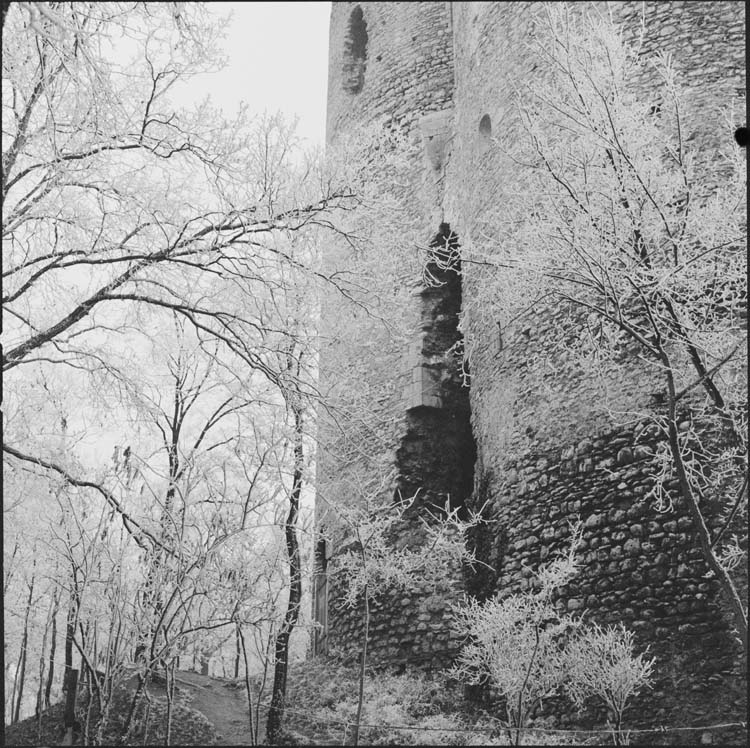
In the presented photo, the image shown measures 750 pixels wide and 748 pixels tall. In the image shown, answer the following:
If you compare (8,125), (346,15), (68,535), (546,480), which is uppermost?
(346,15)

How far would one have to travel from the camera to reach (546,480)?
9.52 meters

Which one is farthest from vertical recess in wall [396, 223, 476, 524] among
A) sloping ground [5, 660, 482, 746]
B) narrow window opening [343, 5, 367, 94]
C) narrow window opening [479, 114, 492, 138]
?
narrow window opening [343, 5, 367, 94]

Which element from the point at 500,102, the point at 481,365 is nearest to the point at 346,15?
the point at 500,102

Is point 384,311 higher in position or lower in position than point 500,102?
lower

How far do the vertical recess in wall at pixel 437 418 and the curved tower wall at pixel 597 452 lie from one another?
74 centimetres

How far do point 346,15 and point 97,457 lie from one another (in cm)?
866

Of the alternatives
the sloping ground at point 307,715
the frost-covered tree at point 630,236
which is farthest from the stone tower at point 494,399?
the frost-covered tree at point 630,236

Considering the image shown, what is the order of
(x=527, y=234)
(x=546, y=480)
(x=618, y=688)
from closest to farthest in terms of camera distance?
(x=527, y=234) → (x=618, y=688) → (x=546, y=480)

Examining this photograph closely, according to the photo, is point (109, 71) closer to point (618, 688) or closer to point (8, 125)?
point (8, 125)

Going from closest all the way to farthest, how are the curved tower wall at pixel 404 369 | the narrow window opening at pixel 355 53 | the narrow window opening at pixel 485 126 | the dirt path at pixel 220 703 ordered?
the dirt path at pixel 220 703 → the curved tower wall at pixel 404 369 → the narrow window opening at pixel 485 126 → the narrow window opening at pixel 355 53

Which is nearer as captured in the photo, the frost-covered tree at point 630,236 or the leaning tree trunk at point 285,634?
the frost-covered tree at point 630,236

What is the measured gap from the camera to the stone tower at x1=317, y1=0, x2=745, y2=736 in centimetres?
800

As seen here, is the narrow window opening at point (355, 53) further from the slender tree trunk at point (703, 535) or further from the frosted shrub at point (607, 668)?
the slender tree trunk at point (703, 535)

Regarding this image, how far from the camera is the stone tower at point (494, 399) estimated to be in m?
8.00
